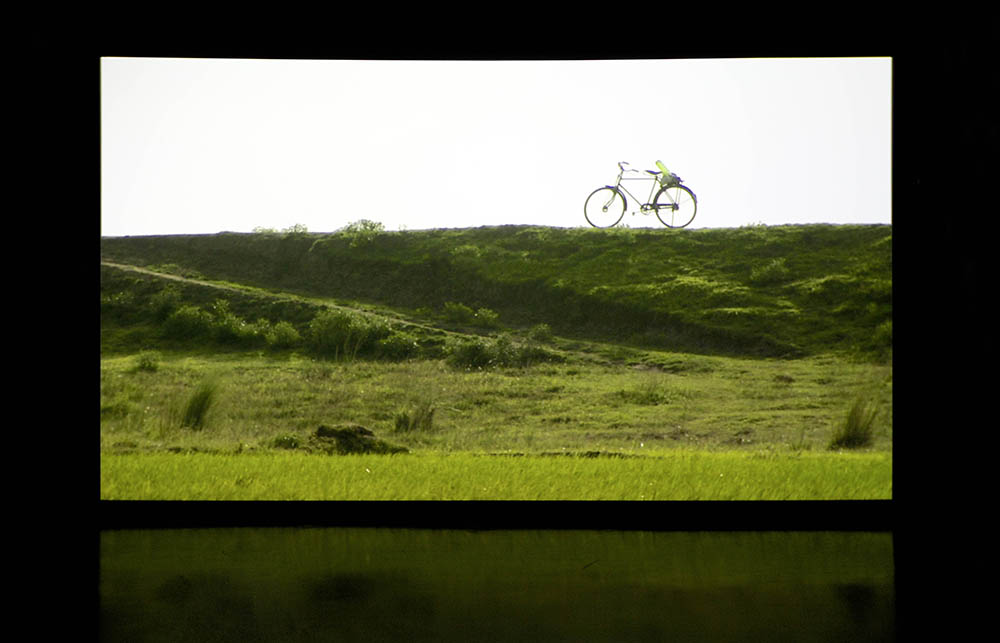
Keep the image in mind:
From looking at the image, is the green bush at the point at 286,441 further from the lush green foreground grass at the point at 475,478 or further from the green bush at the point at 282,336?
the green bush at the point at 282,336

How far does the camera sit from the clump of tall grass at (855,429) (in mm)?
12502

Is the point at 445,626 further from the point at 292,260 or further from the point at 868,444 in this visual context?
the point at 292,260

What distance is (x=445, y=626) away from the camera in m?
2.61

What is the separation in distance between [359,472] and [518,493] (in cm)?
198

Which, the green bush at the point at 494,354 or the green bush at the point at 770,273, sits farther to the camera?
the green bush at the point at 770,273

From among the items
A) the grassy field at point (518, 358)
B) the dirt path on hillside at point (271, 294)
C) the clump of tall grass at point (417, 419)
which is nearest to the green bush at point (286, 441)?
the grassy field at point (518, 358)

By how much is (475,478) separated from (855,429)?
711 centimetres

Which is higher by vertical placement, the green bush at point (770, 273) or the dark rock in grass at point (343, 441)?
the green bush at point (770, 273)

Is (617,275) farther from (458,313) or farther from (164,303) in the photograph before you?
(164,303)

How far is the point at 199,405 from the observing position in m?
13.0

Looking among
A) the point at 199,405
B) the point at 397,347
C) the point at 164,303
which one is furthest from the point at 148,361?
the point at 397,347

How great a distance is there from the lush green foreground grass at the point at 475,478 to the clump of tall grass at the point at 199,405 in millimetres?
2370

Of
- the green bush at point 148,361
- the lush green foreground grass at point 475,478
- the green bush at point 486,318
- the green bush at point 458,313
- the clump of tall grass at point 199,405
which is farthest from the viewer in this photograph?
the green bush at point 458,313
